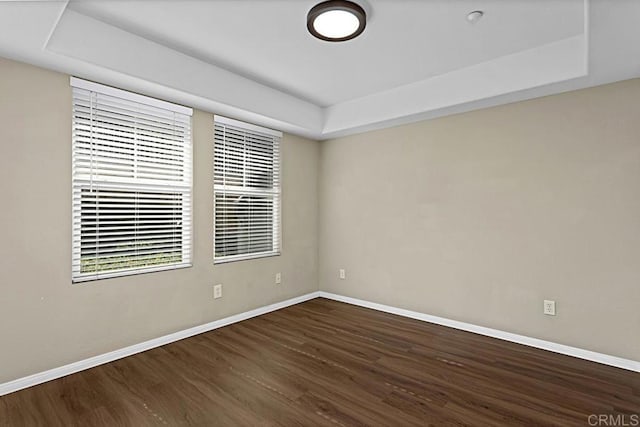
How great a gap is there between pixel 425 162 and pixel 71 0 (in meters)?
3.32

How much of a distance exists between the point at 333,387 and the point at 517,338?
1920 mm

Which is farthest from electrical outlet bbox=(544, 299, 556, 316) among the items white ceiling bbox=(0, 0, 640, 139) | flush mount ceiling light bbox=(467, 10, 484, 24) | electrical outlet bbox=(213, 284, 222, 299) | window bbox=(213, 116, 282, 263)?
electrical outlet bbox=(213, 284, 222, 299)

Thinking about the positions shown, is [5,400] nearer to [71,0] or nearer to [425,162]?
[71,0]

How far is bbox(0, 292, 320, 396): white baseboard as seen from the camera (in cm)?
227

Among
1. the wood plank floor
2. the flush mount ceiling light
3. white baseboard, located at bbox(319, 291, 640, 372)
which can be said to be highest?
the flush mount ceiling light

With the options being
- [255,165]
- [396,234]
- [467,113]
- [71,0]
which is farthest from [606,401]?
[71,0]

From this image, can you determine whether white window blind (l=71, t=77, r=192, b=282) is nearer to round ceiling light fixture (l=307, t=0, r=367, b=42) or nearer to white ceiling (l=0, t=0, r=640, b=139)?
white ceiling (l=0, t=0, r=640, b=139)

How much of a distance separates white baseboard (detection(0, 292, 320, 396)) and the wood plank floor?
0.22ft

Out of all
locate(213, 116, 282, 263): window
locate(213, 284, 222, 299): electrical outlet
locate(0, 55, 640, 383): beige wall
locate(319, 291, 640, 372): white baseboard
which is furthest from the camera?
locate(213, 116, 282, 263): window

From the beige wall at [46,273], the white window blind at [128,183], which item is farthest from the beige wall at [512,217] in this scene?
the beige wall at [46,273]

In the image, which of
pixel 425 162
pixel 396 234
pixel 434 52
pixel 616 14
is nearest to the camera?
pixel 616 14

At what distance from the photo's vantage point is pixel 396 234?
3957 millimetres

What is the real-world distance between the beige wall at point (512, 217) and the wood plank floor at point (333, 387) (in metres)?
0.46

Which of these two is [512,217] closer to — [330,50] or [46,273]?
[330,50]
